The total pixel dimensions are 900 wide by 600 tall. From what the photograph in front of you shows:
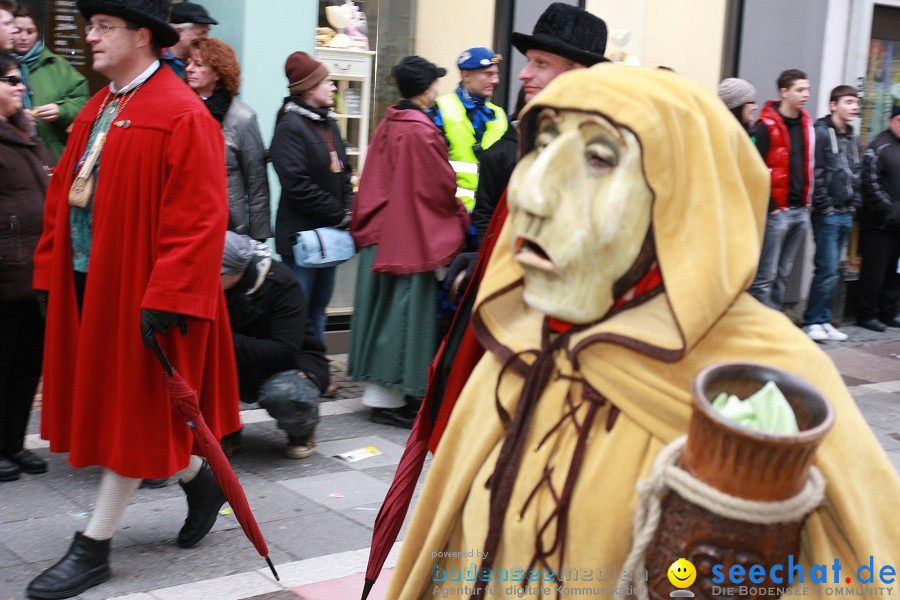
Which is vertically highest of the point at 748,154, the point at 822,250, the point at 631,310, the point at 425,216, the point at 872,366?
the point at 748,154

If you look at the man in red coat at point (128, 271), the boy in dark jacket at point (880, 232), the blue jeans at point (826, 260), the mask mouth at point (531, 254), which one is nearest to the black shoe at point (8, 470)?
the man in red coat at point (128, 271)

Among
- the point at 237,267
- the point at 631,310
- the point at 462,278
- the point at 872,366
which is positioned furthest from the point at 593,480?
the point at 872,366

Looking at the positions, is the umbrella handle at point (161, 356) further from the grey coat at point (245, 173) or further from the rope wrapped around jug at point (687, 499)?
the grey coat at point (245, 173)

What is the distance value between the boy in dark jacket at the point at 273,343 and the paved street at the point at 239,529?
0.28 metres

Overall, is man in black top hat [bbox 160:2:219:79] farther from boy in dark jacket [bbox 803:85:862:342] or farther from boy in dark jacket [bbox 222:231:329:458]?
boy in dark jacket [bbox 803:85:862:342]

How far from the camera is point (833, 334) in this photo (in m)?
9.93

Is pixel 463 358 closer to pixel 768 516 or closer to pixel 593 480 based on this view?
pixel 593 480

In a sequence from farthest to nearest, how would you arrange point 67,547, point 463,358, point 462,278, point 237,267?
point 237,267, point 462,278, point 67,547, point 463,358

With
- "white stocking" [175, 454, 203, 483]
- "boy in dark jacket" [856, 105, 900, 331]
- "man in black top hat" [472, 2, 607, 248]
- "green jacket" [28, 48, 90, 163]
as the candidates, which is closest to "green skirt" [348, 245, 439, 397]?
"green jacket" [28, 48, 90, 163]

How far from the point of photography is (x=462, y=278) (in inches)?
184

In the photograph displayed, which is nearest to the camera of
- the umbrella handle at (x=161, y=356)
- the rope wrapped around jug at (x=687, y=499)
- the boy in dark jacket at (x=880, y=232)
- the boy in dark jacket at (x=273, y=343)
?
the rope wrapped around jug at (x=687, y=499)

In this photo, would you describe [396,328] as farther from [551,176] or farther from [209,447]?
[551,176]

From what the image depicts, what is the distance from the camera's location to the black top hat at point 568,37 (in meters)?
3.51

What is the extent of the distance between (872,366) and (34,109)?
637 centimetres
